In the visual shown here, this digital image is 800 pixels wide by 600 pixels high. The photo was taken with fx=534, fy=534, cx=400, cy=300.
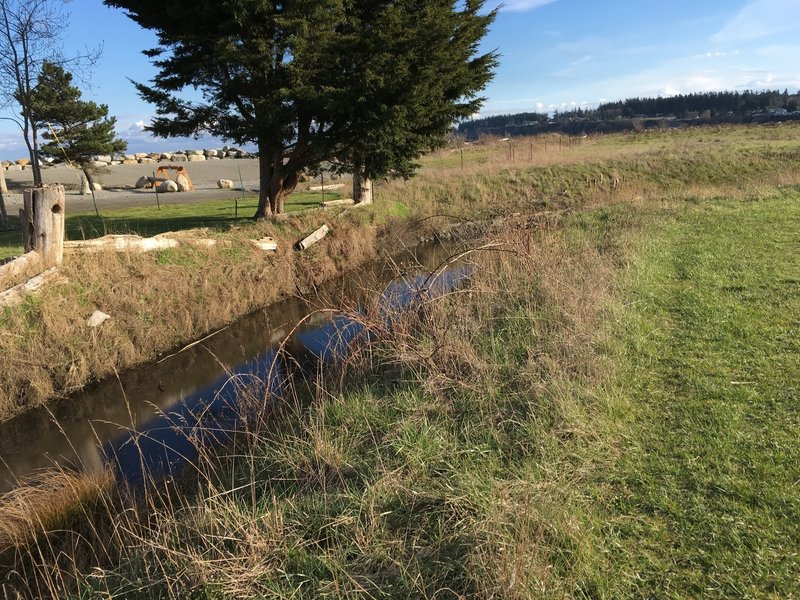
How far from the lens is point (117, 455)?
6902mm

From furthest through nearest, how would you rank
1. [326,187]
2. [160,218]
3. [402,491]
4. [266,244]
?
1. [326,187]
2. [160,218]
3. [266,244]
4. [402,491]

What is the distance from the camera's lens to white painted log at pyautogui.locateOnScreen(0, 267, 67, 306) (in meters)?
8.85

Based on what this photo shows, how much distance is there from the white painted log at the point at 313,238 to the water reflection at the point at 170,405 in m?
3.76

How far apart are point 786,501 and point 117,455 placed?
7.08m

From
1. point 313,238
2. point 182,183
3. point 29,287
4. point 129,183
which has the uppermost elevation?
point 129,183

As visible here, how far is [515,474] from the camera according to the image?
3.87 metres

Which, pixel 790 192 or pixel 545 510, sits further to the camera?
pixel 790 192

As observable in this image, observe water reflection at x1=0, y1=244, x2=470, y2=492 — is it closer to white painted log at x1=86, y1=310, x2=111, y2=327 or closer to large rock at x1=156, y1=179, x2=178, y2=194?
white painted log at x1=86, y1=310, x2=111, y2=327

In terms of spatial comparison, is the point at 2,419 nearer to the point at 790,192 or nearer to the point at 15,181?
the point at 790,192

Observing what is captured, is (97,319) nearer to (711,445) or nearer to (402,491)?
(402,491)

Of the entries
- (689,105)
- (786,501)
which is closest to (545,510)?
(786,501)

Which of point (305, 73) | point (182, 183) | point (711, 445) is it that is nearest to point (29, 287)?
point (305, 73)

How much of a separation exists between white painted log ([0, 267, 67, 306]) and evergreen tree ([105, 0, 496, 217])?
574cm

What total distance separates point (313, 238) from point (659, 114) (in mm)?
107412
